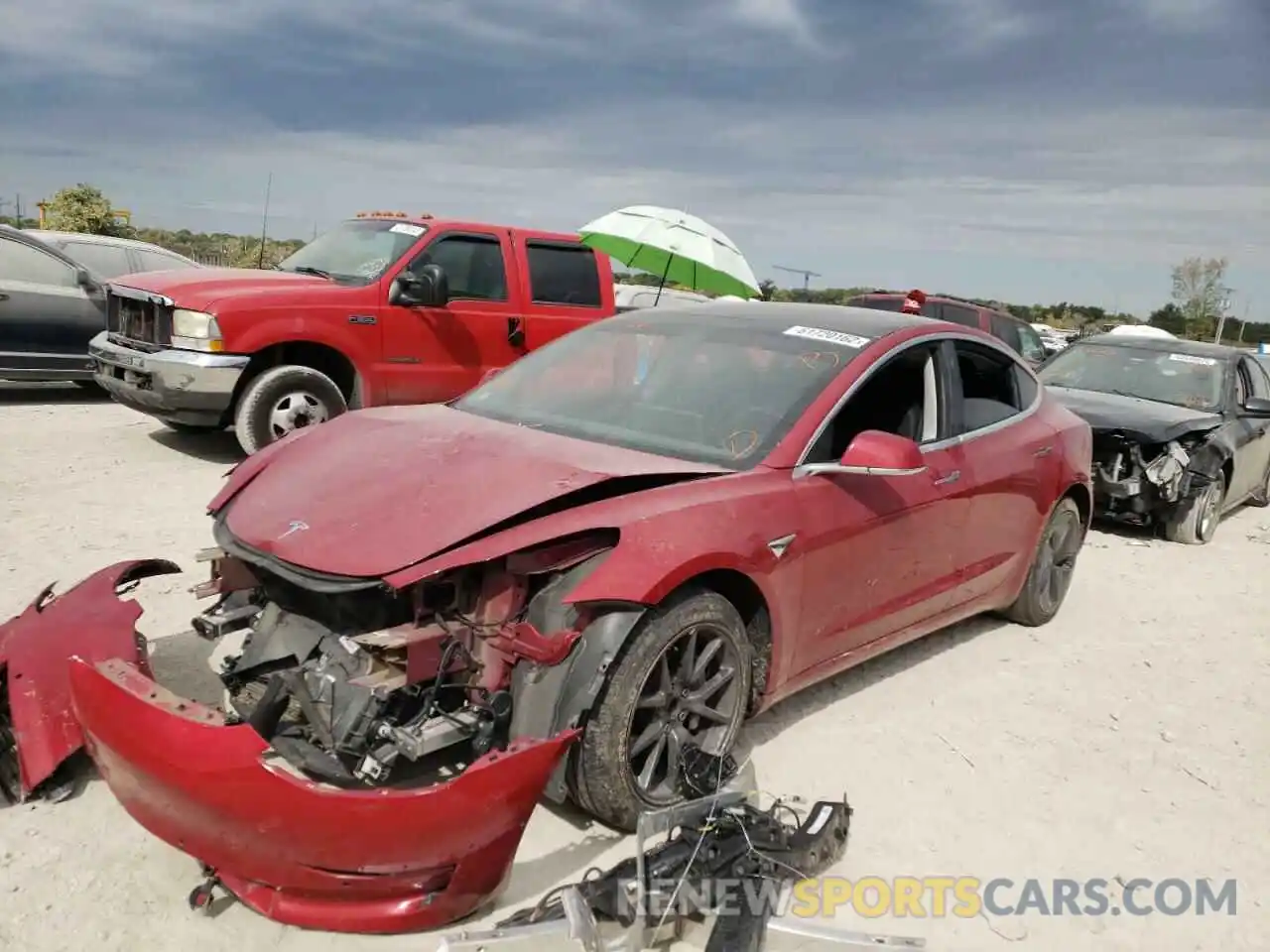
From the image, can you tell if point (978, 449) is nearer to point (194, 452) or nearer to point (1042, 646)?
point (1042, 646)

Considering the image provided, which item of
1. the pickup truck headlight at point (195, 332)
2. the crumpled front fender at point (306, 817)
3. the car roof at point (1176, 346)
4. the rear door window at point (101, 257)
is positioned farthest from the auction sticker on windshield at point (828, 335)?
the rear door window at point (101, 257)

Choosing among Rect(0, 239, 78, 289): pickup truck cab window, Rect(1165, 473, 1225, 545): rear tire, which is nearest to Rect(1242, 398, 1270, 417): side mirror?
Rect(1165, 473, 1225, 545): rear tire

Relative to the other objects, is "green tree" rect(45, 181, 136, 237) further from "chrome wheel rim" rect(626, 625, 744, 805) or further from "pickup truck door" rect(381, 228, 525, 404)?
"chrome wheel rim" rect(626, 625, 744, 805)

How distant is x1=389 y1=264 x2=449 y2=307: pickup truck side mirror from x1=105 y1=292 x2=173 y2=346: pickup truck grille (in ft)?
5.47

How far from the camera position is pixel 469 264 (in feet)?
28.6

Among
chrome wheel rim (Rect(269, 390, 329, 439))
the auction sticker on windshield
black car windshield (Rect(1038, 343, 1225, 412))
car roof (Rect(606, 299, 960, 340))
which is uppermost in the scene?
car roof (Rect(606, 299, 960, 340))

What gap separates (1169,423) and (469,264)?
583 centimetres

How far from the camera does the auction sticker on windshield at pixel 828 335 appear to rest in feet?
14.0

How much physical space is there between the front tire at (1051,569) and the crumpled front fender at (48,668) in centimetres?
427

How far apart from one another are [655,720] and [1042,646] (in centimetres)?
308

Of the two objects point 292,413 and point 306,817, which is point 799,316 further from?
point 292,413

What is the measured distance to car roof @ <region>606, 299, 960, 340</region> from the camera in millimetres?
4426

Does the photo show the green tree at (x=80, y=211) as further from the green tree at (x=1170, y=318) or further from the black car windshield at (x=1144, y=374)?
the green tree at (x=1170, y=318)

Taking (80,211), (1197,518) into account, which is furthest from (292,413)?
(80,211)
